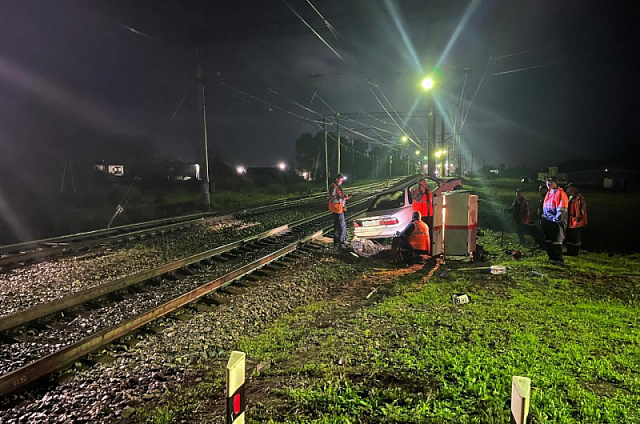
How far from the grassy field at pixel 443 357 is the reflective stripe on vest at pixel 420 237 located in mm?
2032

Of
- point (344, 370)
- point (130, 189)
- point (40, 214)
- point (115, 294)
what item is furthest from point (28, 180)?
point (344, 370)

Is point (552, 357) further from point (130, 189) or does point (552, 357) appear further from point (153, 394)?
point (130, 189)

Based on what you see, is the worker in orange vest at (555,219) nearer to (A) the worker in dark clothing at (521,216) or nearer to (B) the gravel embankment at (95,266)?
(A) the worker in dark clothing at (521,216)

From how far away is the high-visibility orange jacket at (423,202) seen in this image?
10102 mm

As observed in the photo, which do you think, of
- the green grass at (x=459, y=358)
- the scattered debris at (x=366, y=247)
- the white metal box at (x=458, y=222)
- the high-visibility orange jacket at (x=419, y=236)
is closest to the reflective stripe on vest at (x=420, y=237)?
the high-visibility orange jacket at (x=419, y=236)

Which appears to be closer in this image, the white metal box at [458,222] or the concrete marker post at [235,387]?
the concrete marker post at [235,387]

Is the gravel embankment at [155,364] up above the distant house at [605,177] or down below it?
below

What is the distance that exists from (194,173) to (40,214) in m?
39.9

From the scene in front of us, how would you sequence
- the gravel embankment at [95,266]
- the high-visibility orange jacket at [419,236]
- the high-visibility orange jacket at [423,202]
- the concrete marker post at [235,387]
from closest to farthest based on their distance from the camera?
the concrete marker post at [235,387]
the gravel embankment at [95,266]
the high-visibility orange jacket at [419,236]
the high-visibility orange jacket at [423,202]

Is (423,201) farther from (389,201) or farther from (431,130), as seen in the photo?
(431,130)

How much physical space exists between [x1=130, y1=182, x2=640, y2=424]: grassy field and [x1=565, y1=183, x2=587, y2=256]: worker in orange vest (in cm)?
245

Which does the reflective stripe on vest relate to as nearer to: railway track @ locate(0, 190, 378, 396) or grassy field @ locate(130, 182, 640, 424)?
grassy field @ locate(130, 182, 640, 424)

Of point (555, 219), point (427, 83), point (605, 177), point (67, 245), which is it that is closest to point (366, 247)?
point (555, 219)

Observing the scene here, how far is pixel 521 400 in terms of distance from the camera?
2025 millimetres
